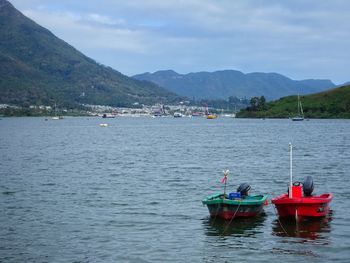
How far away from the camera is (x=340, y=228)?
38.0 metres

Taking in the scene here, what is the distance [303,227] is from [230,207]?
17.2ft

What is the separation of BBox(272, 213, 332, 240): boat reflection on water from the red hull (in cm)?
45

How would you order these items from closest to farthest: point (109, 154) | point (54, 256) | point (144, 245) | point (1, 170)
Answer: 1. point (54, 256)
2. point (144, 245)
3. point (1, 170)
4. point (109, 154)

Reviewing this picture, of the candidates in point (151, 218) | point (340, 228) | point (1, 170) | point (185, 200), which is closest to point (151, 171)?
point (1, 170)

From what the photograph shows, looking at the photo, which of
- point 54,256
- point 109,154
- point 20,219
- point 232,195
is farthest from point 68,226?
point 109,154

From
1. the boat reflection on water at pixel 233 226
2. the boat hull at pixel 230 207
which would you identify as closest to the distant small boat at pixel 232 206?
the boat hull at pixel 230 207

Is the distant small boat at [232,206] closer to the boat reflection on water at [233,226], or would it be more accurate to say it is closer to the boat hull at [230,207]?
the boat hull at [230,207]

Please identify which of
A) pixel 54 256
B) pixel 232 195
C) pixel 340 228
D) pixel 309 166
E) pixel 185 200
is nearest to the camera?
pixel 54 256

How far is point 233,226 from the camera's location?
125 feet

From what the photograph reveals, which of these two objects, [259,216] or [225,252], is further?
[259,216]

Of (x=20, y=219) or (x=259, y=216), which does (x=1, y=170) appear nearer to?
(x=20, y=219)

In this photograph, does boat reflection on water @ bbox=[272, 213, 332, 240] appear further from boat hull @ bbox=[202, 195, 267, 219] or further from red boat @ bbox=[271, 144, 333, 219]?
boat hull @ bbox=[202, 195, 267, 219]

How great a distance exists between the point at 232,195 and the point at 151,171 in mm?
34609

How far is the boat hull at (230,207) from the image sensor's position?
128 ft
